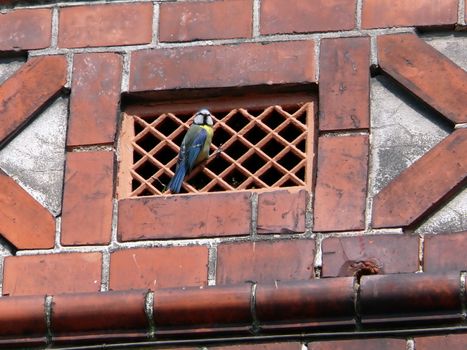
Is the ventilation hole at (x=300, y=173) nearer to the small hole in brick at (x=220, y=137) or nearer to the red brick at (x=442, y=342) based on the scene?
the small hole in brick at (x=220, y=137)

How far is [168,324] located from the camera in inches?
272

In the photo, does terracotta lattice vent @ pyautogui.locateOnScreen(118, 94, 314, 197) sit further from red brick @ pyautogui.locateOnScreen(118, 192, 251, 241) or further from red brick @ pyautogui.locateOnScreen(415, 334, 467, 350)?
red brick @ pyautogui.locateOnScreen(415, 334, 467, 350)

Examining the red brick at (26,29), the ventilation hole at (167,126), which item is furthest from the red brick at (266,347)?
the red brick at (26,29)

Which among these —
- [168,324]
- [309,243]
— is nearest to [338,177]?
[309,243]

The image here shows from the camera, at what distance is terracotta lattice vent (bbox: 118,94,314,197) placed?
287 inches

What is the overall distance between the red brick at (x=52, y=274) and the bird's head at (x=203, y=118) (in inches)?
21.5

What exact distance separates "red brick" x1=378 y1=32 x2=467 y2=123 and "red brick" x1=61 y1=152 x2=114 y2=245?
35.8 inches

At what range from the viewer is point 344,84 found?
732 cm

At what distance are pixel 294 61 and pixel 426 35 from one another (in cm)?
42

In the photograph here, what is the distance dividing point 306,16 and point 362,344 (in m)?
1.19

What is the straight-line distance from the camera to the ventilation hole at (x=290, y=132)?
7.36m

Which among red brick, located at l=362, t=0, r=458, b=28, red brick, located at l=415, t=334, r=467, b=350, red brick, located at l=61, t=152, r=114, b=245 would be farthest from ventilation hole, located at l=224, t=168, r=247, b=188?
red brick, located at l=415, t=334, r=467, b=350

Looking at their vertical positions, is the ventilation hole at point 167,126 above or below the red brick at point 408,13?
below

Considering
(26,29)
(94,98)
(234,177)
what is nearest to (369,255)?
(234,177)
